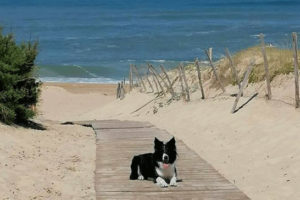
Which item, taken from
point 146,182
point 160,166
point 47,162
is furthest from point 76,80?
point 160,166

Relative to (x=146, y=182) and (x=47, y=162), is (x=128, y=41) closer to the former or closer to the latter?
(x=47, y=162)

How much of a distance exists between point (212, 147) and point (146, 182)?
4456 millimetres

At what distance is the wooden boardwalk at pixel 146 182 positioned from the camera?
30.2 feet

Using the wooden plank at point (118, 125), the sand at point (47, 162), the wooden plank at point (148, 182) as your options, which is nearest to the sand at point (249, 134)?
the wooden plank at point (148, 182)

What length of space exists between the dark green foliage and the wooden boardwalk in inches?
79.6

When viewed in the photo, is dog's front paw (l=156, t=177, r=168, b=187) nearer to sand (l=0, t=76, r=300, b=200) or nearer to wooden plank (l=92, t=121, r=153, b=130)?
sand (l=0, t=76, r=300, b=200)

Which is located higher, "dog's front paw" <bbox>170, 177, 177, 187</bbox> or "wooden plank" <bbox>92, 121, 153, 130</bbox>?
"dog's front paw" <bbox>170, 177, 177, 187</bbox>

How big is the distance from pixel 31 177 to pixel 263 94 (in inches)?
367

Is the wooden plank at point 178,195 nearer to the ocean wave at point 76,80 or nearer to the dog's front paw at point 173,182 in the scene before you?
the dog's front paw at point 173,182

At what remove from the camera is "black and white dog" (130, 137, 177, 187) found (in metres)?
9.52

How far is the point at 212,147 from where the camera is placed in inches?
555

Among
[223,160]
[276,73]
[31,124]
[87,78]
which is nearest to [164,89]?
[276,73]

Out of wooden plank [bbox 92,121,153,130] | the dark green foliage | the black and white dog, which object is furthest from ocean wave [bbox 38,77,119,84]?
the black and white dog

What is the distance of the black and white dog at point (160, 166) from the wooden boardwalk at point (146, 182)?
134mm
